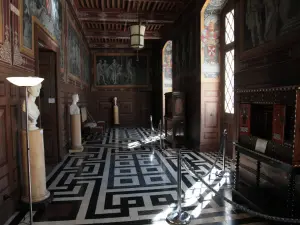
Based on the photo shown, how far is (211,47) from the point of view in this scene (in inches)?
284

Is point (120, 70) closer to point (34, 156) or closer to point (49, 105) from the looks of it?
point (49, 105)

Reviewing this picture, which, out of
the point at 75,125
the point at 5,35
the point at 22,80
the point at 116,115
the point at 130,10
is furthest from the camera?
the point at 116,115

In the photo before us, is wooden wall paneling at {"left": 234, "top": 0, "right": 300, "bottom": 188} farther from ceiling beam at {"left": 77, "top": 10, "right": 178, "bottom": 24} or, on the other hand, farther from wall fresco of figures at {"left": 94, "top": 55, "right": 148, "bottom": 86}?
wall fresco of figures at {"left": 94, "top": 55, "right": 148, "bottom": 86}

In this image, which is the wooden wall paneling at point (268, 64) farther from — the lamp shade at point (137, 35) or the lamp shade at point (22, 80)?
the lamp shade at point (22, 80)

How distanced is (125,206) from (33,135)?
1833mm

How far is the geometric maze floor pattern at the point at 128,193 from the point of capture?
3.34 metres

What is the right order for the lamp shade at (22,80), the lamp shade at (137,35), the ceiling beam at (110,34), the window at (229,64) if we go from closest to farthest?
the lamp shade at (22,80) → the window at (229,64) → the lamp shade at (137,35) → the ceiling beam at (110,34)

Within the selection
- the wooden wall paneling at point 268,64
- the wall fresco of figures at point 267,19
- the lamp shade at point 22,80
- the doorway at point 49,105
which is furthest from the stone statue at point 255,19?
the doorway at point 49,105

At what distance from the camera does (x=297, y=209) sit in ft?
9.46

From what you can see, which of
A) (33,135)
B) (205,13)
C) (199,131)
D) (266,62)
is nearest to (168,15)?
(205,13)

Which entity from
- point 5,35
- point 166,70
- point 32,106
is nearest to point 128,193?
point 32,106

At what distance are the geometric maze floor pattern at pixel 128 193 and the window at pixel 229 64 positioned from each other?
1718 millimetres

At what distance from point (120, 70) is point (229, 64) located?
929 cm

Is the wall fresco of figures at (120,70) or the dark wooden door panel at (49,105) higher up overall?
the wall fresco of figures at (120,70)
